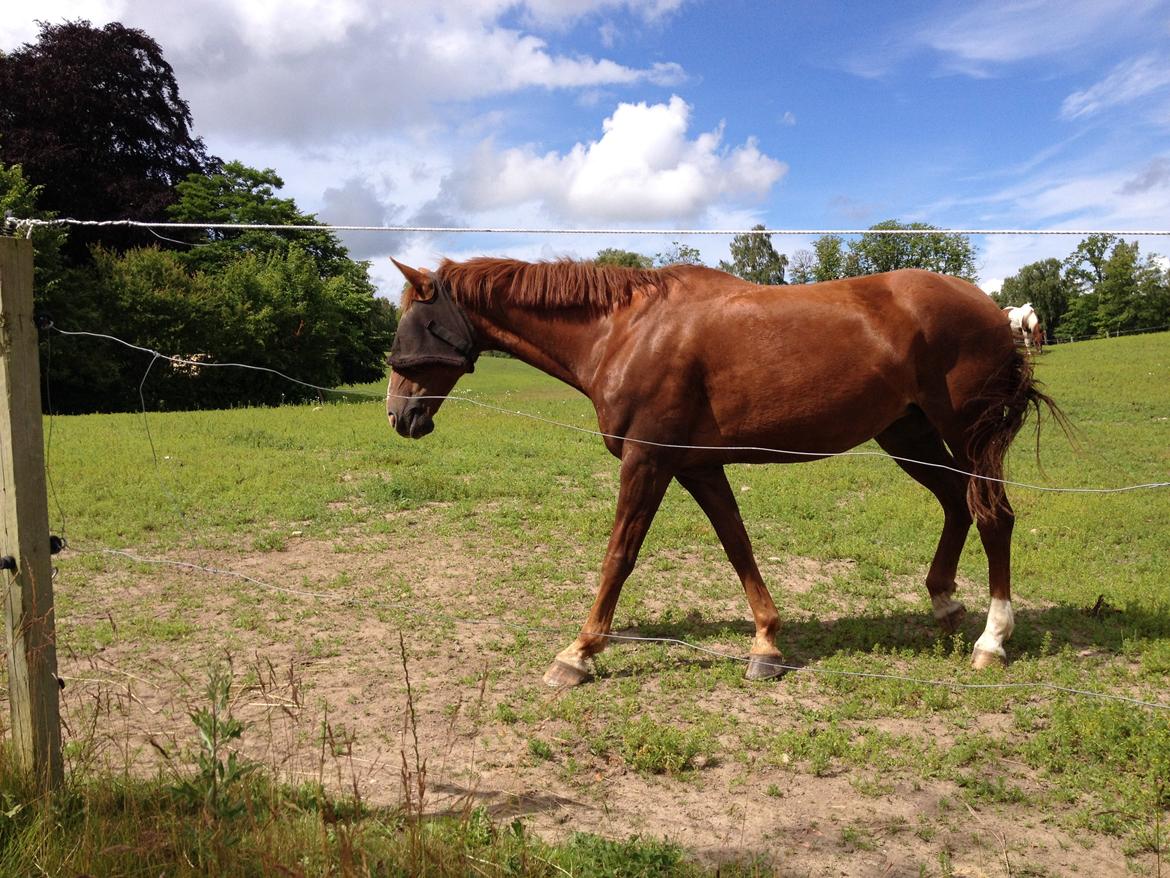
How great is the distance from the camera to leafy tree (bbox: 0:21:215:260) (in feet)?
87.0

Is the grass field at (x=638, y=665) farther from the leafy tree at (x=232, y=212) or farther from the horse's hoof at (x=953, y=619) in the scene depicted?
the leafy tree at (x=232, y=212)

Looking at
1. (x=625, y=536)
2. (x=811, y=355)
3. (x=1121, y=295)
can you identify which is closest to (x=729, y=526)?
(x=625, y=536)

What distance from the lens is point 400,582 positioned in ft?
20.0

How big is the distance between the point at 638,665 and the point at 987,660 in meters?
2.00

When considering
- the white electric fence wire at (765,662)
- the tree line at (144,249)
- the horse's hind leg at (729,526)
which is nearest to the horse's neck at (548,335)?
the horse's hind leg at (729,526)

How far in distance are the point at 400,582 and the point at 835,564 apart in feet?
11.9

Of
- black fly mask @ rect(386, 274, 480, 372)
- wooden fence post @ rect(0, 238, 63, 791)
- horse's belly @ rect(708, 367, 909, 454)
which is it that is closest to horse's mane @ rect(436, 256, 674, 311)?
black fly mask @ rect(386, 274, 480, 372)

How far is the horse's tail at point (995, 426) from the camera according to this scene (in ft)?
15.0

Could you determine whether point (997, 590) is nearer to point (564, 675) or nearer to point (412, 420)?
point (564, 675)

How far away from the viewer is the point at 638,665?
4641 mm

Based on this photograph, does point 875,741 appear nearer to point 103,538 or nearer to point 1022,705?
point 1022,705

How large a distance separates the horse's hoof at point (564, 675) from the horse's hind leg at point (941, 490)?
8.02ft

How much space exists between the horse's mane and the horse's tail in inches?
79.1

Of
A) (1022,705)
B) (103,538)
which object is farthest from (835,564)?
(103,538)
